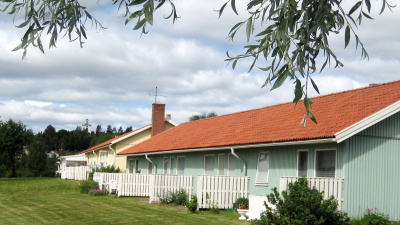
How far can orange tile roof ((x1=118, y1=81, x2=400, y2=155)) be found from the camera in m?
16.0

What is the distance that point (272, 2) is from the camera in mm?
6367

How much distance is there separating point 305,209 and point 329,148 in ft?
12.8

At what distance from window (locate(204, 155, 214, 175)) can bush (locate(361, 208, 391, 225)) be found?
8.83 metres

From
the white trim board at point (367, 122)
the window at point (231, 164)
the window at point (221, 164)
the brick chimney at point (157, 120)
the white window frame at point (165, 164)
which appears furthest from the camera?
the brick chimney at point (157, 120)

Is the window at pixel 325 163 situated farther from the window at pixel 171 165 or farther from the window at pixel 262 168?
the window at pixel 171 165

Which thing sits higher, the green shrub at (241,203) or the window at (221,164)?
the window at (221,164)

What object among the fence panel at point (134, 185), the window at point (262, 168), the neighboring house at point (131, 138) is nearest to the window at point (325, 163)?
the window at point (262, 168)

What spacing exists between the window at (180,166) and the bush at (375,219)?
1197 cm

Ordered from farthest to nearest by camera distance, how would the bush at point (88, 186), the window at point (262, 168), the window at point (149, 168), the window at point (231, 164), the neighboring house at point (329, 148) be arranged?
the window at point (149, 168), the bush at point (88, 186), the window at point (231, 164), the window at point (262, 168), the neighboring house at point (329, 148)

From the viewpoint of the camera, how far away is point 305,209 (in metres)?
12.1

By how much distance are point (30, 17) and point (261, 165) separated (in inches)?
519

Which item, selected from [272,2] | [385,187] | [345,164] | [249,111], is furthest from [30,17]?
[249,111]

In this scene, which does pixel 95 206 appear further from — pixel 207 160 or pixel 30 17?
pixel 30 17

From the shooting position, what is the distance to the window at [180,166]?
25391 millimetres
